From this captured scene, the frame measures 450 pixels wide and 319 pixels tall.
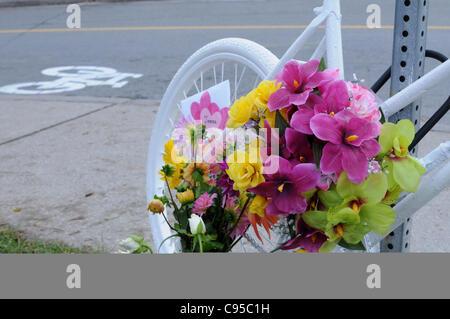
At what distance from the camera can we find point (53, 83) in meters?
7.05

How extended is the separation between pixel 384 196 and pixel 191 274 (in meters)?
0.43

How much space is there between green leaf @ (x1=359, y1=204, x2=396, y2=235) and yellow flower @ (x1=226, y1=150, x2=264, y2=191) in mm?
220

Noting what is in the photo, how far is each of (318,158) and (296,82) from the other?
0.59 feet

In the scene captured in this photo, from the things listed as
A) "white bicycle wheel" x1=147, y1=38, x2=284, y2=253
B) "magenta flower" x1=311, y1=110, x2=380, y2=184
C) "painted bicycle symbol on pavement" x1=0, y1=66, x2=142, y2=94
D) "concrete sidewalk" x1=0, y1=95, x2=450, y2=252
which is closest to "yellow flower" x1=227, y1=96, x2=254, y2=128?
"magenta flower" x1=311, y1=110, x2=380, y2=184

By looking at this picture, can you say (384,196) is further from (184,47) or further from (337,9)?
(184,47)

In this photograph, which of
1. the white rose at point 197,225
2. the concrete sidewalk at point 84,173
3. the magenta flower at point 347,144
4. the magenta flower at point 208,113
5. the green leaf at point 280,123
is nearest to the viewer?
the magenta flower at point 347,144

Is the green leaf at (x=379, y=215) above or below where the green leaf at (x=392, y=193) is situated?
below

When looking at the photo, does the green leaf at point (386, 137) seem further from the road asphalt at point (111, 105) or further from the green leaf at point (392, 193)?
A: the road asphalt at point (111, 105)

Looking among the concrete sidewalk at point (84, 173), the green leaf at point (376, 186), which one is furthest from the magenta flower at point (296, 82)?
the concrete sidewalk at point (84, 173)

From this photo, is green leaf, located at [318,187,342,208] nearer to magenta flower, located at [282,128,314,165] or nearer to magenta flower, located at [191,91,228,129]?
magenta flower, located at [282,128,314,165]

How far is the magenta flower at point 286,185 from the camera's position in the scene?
3.71ft

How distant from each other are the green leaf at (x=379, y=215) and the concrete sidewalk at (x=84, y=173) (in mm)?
1789
